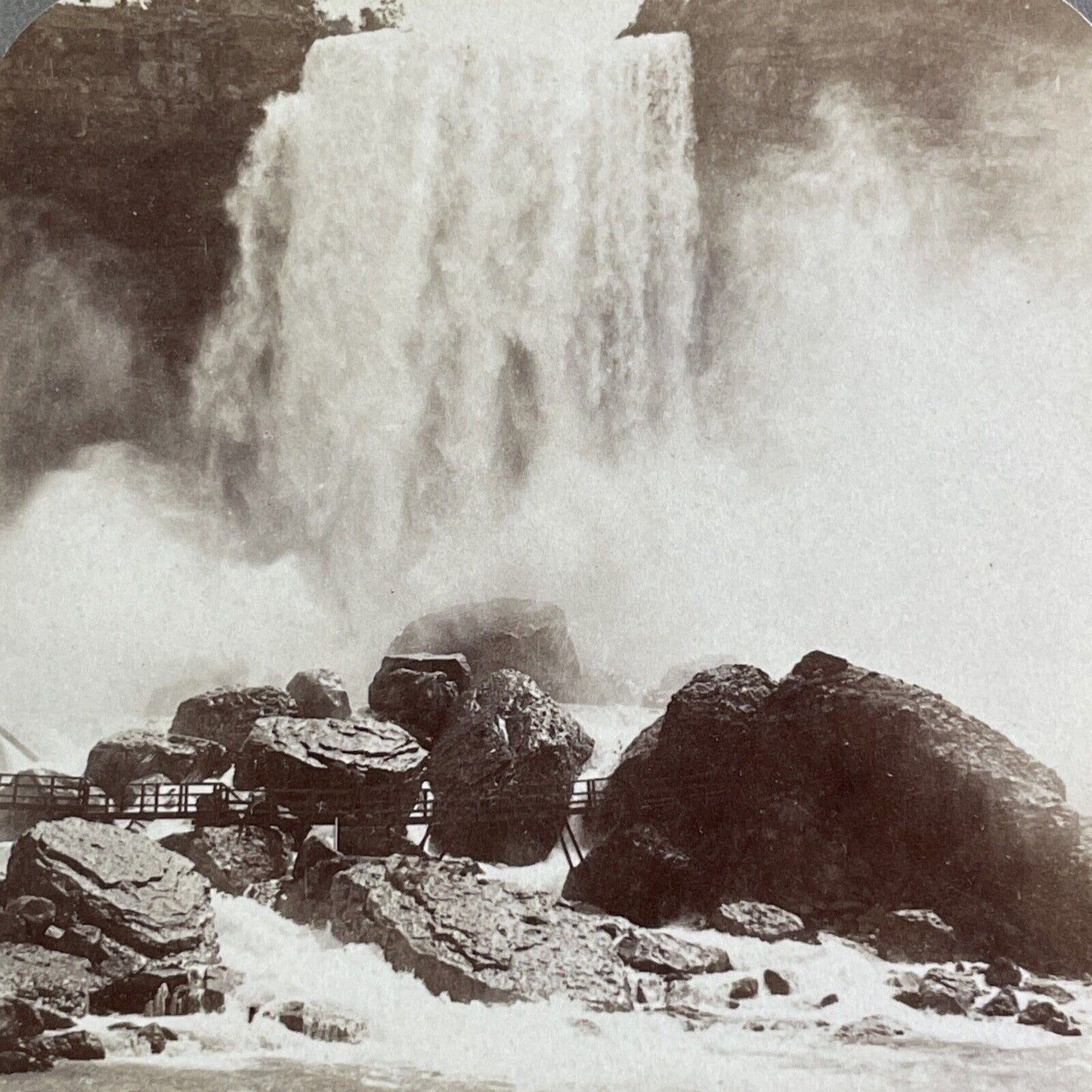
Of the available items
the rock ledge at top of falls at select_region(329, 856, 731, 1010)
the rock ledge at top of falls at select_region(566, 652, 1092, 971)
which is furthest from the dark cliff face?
the rock ledge at top of falls at select_region(566, 652, 1092, 971)

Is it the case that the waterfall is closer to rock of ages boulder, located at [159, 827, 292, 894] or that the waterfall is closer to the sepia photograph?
the sepia photograph

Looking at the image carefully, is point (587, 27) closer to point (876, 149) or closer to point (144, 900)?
point (876, 149)

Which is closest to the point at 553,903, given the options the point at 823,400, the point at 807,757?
the point at 807,757

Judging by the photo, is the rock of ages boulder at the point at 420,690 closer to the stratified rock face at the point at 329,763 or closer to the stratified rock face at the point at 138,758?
the stratified rock face at the point at 329,763

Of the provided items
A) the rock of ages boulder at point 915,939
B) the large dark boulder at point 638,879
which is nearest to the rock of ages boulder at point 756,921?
the large dark boulder at point 638,879

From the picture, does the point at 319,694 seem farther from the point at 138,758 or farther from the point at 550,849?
the point at 550,849

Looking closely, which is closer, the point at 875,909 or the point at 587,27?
the point at 875,909
